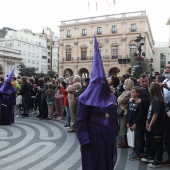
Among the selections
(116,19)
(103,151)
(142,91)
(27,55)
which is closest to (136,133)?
(142,91)

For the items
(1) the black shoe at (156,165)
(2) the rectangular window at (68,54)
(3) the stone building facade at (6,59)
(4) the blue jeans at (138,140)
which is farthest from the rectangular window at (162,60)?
(1) the black shoe at (156,165)

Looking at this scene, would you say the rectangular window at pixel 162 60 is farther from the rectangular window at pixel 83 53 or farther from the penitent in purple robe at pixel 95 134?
the penitent in purple robe at pixel 95 134

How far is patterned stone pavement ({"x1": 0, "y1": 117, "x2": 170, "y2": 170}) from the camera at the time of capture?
4672mm

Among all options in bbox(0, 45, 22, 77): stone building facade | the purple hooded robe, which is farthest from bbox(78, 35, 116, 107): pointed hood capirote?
bbox(0, 45, 22, 77): stone building facade

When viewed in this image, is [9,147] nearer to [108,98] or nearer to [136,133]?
[136,133]

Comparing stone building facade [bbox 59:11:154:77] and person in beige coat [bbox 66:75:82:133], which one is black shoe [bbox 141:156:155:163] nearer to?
person in beige coat [bbox 66:75:82:133]

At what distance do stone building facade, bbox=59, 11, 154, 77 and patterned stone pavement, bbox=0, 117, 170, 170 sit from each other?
35572 mm

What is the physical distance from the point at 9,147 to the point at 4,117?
302 cm

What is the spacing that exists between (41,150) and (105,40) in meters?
42.5

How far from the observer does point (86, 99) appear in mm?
3064

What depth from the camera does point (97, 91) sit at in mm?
3121

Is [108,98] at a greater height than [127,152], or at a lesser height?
greater

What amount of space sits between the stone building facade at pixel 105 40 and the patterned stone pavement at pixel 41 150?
3557cm

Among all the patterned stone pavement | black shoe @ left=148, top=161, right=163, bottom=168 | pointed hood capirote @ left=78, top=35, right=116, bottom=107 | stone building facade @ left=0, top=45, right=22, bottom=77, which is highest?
stone building facade @ left=0, top=45, right=22, bottom=77
